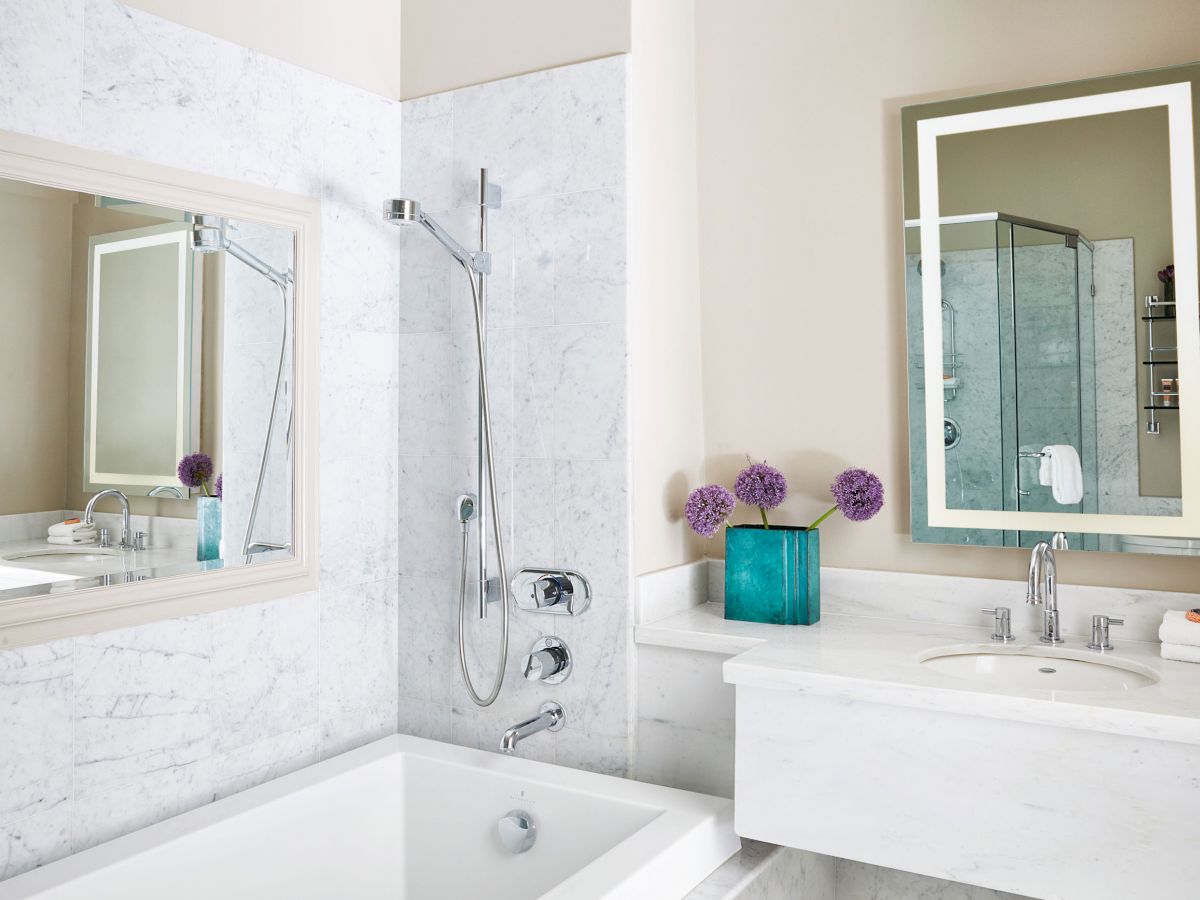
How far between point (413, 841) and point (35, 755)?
80 cm

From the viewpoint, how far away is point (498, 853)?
6.50 feet

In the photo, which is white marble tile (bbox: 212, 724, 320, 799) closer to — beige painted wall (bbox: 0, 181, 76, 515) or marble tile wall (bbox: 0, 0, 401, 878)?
marble tile wall (bbox: 0, 0, 401, 878)

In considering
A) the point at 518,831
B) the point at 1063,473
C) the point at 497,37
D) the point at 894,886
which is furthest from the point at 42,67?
the point at 894,886

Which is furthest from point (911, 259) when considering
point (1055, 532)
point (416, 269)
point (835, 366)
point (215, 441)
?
point (215, 441)

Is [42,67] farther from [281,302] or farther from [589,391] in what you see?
[589,391]

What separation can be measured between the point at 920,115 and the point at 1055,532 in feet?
3.05

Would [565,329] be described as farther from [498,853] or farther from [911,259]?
[498,853]

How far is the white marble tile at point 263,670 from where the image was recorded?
6.39 ft

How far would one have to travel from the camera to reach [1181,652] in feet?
5.59

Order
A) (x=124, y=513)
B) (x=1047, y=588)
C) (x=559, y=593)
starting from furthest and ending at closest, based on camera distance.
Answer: (x=559, y=593) < (x=1047, y=588) < (x=124, y=513)

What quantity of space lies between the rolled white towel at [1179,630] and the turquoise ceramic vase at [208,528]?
183cm

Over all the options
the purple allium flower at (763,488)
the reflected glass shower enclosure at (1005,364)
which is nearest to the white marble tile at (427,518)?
the purple allium flower at (763,488)

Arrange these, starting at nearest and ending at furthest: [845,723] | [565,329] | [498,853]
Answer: [845,723] < [498,853] < [565,329]

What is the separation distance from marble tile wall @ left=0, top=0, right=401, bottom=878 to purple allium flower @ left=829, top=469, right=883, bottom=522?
1.09 m
